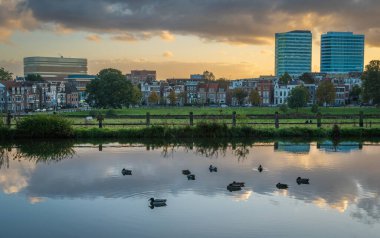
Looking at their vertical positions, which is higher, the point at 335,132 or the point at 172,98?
the point at 172,98

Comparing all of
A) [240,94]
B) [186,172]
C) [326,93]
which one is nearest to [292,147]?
[186,172]

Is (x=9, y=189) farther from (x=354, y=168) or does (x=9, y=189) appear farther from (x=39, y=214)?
(x=354, y=168)

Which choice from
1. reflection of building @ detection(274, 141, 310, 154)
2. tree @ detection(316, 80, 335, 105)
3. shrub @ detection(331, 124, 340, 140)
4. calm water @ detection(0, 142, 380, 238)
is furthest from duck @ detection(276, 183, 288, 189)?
tree @ detection(316, 80, 335, 105)

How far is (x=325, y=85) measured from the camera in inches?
4872

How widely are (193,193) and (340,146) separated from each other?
54.1ft

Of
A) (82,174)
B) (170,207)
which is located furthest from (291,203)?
(82,174)

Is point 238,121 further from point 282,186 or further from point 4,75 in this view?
point 4,75

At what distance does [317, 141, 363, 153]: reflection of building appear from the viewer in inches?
1212

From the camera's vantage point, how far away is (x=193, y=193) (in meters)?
18.9

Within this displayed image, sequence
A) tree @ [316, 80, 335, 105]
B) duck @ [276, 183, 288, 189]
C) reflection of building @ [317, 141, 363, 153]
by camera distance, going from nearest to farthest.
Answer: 1. duck @ [276, 183, 288, 189]
2. reflection of building @ [317, 141, 363, 153]
3. tree @ [316, 80, 335, 105]

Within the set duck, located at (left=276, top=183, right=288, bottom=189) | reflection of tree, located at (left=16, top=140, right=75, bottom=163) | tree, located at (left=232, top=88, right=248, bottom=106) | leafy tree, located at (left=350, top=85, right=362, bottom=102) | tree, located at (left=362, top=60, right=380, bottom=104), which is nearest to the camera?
duck, located at (left=276, top=183, right=288, bottom=189)

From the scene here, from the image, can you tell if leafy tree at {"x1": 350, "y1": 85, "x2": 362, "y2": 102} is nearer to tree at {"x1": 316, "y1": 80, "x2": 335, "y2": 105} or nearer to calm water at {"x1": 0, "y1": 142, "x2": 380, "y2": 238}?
tree at {"x1": 316, "y1": 80, "x2": 335, "y2": 105}

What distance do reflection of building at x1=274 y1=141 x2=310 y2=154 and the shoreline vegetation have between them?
3596 mm

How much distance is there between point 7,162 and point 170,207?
13348 millimetres
